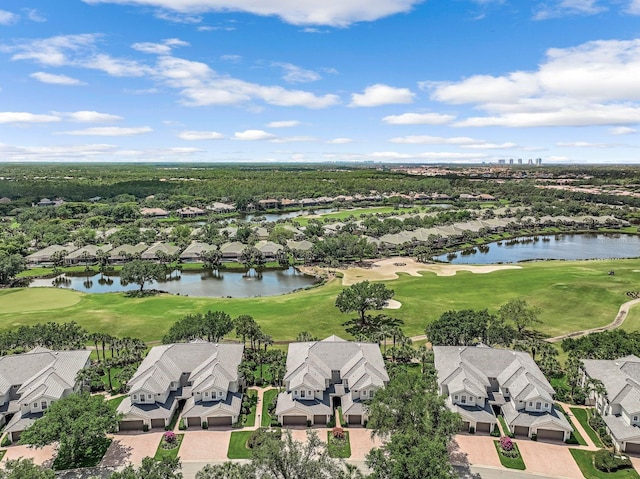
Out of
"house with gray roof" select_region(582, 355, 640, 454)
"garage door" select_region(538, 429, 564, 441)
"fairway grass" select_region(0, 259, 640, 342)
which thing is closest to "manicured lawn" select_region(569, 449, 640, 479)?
"garage door" select_region(538, 429, 564, 441)

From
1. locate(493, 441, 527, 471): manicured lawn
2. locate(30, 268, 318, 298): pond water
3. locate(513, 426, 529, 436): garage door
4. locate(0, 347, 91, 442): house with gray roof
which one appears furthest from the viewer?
locate(30, 268, 318, 298): pond water

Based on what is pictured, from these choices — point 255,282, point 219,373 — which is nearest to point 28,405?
point 219,373

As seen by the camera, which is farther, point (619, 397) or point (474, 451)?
point (619, 397)

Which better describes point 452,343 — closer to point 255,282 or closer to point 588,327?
point 588,327

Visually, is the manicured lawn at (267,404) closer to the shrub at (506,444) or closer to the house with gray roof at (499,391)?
the house with gray roof at (499,391)

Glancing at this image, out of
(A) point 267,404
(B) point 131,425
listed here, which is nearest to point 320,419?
(A) point 267,404

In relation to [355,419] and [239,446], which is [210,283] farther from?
[355,419]

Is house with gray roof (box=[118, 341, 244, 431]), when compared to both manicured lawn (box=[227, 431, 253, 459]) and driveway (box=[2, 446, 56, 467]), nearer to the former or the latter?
manicured lawn (box=[227, 431, 253, 459])

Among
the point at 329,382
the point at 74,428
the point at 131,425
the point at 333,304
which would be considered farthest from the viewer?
the point at 333,304
